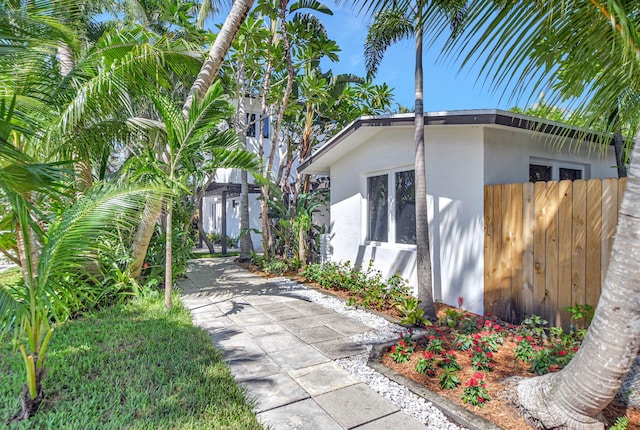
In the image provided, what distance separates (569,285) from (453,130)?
10.2 ft

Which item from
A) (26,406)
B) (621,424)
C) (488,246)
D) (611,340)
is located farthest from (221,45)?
(621,424)

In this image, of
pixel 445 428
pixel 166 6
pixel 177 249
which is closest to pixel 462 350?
pixel 445 428

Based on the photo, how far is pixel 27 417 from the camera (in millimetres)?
2980

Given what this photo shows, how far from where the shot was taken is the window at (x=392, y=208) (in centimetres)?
733

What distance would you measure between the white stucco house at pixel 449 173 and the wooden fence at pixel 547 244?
0.31 metres

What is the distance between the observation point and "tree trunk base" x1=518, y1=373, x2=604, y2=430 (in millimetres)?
2520

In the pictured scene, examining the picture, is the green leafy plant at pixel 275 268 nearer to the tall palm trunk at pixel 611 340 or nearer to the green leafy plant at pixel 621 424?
the tall palm trunk at pixel 611 340

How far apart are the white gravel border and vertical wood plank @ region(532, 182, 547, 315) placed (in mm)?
2010

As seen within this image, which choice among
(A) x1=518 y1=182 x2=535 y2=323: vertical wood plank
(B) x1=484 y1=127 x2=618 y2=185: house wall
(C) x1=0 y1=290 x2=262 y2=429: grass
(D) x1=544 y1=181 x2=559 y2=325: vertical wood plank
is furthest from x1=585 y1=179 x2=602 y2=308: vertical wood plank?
(C) x1=0 y1=290 x2=262 y2=429: grass

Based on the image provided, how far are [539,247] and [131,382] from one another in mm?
5540

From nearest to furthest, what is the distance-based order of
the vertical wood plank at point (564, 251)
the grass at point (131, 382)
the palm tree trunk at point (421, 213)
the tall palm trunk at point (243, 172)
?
the grass at point (131, 382) < the vertical wood plank at point (564, 251) < the palm tree trunk at point (421, 213) < the tall palm trunk at point (243, 172)

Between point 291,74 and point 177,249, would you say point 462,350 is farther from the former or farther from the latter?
point 291,74

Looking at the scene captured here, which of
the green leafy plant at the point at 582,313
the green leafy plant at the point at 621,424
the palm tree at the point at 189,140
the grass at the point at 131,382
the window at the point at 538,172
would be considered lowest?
the grass at the point at 131,382

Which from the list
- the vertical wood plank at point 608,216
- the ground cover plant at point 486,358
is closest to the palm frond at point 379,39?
the vertical wood plank at point 608,216
